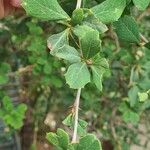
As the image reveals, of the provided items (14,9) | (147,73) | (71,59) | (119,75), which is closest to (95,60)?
(71,59)

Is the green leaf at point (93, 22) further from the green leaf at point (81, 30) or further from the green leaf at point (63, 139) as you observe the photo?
the green leaf at point (63, 139)

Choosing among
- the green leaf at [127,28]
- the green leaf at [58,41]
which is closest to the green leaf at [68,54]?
the green leaf at [58,41]

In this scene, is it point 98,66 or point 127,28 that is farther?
A: point 127,28

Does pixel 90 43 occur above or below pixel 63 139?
above

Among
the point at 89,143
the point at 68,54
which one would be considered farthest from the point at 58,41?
the point at 89,143

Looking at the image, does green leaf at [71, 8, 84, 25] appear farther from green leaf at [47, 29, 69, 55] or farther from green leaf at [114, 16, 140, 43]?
green leaf at [114, 16, 140, 43]

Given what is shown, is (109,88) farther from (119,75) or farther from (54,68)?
(54,68)

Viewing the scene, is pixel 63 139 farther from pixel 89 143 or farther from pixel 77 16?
pixel 77 16

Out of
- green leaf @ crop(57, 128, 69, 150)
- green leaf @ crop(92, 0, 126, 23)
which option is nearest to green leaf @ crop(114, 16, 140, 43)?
green leaf @ crop(92, 0, 126, 23)
